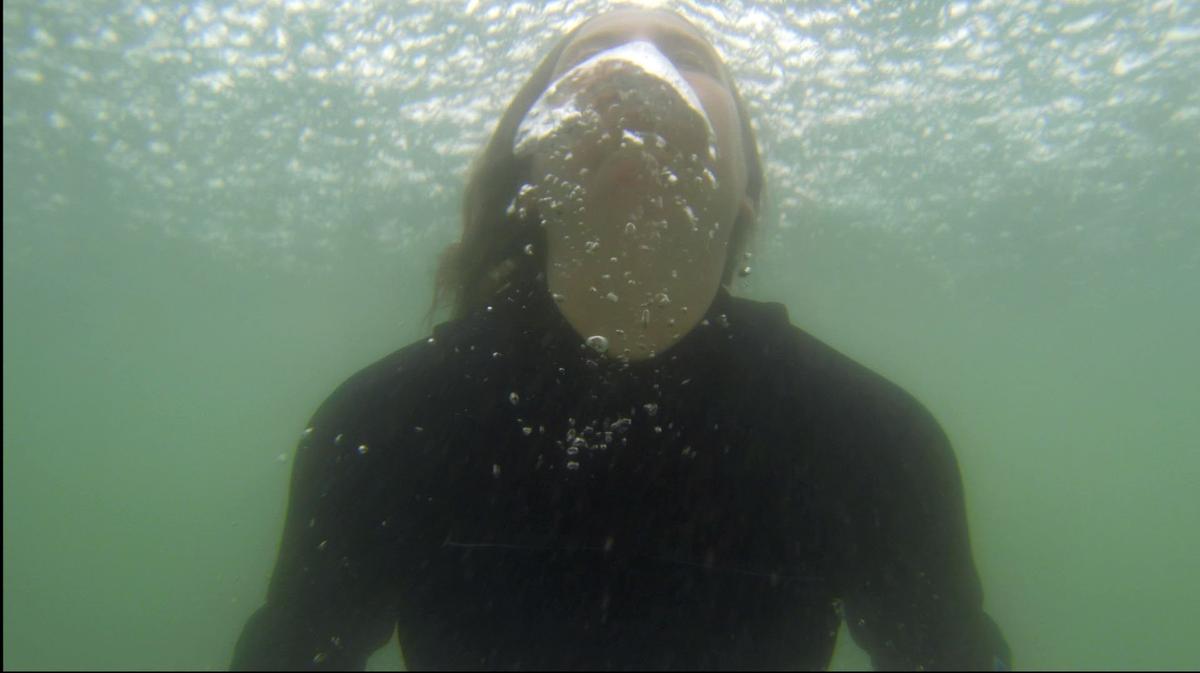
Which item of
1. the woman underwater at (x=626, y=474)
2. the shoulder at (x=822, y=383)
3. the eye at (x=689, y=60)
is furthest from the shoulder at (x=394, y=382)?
the eye at (x=689, y=60)

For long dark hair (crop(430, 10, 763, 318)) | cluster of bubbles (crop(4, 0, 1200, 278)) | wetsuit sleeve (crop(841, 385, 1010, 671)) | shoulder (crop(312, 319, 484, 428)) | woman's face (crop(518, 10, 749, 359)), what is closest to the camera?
Result: woman's face (crop(518, 10, 749, 359))

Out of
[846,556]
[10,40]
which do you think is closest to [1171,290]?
[846,556]

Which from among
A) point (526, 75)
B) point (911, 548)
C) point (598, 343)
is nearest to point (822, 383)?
point (911, 548)

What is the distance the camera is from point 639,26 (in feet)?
5.33

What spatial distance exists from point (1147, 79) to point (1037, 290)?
14.6 metres

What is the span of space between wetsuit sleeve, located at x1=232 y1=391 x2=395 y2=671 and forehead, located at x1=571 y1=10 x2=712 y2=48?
3.68 ft

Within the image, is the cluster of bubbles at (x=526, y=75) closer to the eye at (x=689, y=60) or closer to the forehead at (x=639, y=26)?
the forehead at (x=639, y=26)

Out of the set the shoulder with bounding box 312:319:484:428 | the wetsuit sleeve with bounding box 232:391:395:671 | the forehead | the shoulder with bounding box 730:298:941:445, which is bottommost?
the wetsuit sleeve with bounding box 232:391:395:671

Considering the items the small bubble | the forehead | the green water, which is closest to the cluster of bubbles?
the green water

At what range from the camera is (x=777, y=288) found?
25.6 m

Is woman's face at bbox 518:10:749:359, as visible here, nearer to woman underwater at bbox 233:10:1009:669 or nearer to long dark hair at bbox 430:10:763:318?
woman underwater at bbox 233:10:1009:669

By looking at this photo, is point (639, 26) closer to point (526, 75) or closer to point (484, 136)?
point (526, 75)

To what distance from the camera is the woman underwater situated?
115cm

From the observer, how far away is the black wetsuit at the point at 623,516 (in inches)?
46.4
